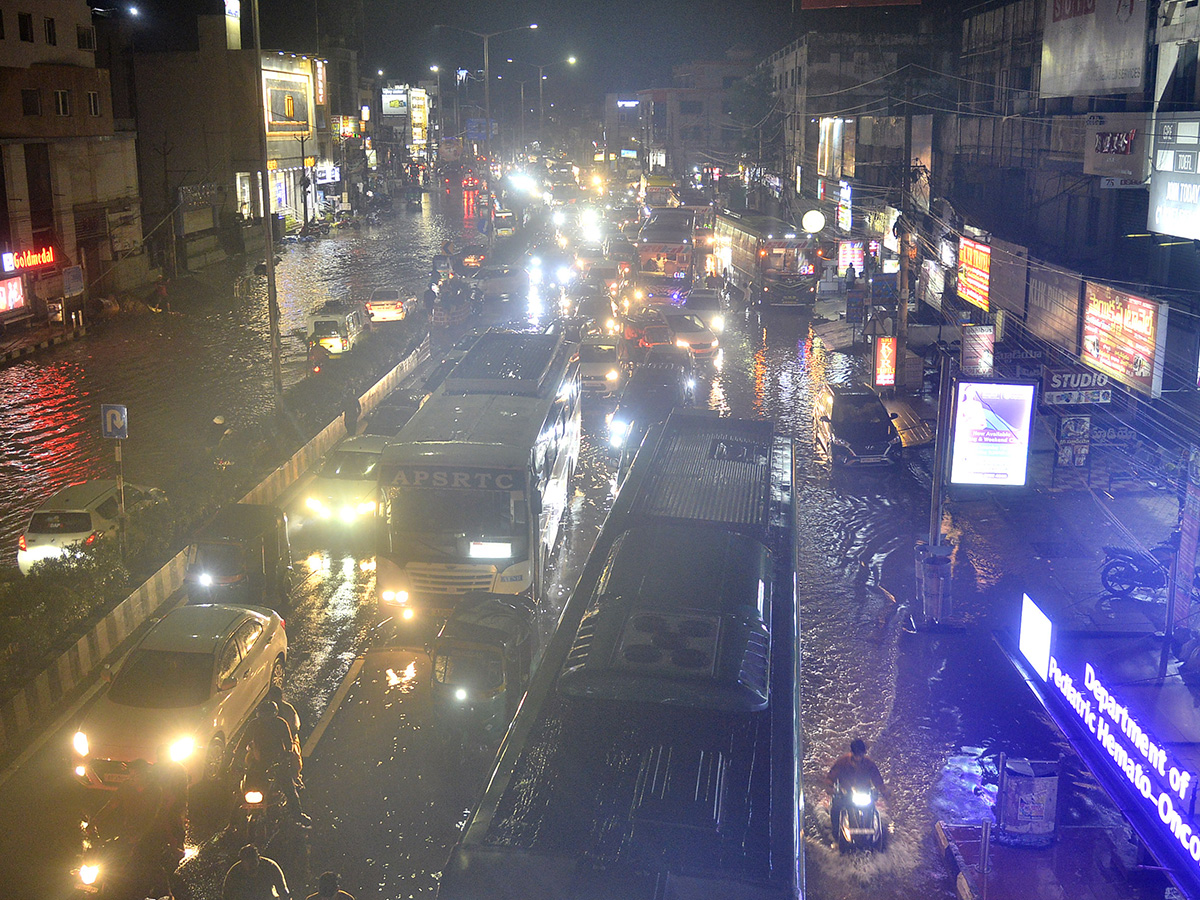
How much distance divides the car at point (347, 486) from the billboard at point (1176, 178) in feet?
56.2

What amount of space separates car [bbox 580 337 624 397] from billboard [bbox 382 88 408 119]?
327ft

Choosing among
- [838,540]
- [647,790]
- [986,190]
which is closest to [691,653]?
[647,790]

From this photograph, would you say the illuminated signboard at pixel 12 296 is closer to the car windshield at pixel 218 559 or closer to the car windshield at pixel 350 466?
the car windshield at pixel 350 466

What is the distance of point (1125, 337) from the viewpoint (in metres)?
22.9

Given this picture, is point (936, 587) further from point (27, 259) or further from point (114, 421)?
point (27, 259)

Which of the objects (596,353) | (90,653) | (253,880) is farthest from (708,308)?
(253,880)

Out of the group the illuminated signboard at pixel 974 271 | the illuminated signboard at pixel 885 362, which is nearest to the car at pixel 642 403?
the illuminated signboard at pixel 885 362

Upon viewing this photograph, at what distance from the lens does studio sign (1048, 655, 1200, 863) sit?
7.35 m

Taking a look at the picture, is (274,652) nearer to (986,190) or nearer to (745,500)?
(745,500)

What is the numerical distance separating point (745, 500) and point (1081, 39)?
73.1 feet

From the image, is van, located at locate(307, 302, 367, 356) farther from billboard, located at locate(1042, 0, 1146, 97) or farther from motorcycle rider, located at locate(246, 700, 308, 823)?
motorcycle rider, located at locate(246, 700, 308, 823)

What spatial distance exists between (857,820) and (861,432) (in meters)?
14.2

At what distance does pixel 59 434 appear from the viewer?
26188mm

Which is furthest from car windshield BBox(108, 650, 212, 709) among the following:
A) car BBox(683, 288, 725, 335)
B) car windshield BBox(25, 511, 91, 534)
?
car BBox(683, 288, 725, 335)
